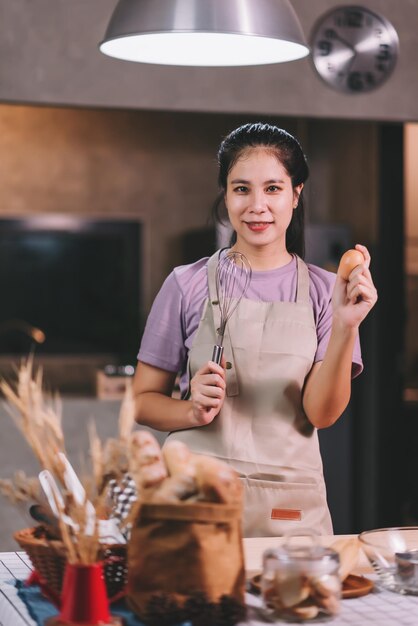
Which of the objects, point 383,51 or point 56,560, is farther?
point 383,51

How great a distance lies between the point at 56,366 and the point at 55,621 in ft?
15.3

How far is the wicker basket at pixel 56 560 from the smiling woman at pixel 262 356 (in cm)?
51

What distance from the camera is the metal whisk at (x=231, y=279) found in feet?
6.66

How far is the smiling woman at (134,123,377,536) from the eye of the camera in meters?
1.92

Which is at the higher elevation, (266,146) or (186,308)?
(266,146)

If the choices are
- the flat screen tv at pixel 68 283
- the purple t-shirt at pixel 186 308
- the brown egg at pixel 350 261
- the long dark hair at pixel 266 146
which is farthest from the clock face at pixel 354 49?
the brown egg at pixel 350 261

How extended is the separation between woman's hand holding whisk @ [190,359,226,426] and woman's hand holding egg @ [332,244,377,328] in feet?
0.72

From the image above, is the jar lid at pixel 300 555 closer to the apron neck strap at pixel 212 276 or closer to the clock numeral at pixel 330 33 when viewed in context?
the apron neck strap at pixel 212 276

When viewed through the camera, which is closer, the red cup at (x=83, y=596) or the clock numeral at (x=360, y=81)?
the red cup at (x=83, y=596)

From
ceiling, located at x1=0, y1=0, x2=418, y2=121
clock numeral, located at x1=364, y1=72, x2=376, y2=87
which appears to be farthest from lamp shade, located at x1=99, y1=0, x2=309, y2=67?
clock numeral, located at x1=364, y1=72, x2=376, y2=87

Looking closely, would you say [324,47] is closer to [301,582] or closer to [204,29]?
[204,29]

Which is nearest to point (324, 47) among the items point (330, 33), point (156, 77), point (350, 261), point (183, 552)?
point (330, 33)

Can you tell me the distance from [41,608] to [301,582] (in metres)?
0.34

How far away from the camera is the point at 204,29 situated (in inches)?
64.6
